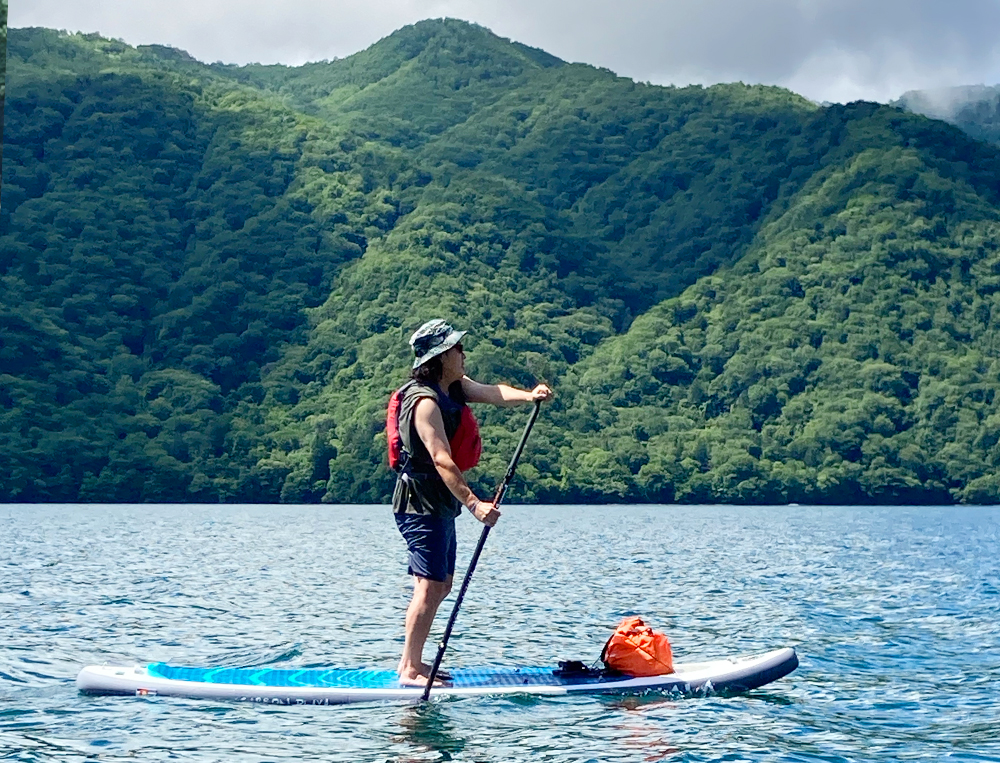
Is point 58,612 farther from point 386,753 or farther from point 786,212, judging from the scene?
point 786,212

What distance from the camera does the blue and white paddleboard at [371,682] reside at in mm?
11750

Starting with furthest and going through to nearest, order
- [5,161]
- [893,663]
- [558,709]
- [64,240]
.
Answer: [5,161]
[64,240]
[893,663]
[558,709]

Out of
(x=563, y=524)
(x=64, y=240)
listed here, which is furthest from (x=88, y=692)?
(x=64, y=240)

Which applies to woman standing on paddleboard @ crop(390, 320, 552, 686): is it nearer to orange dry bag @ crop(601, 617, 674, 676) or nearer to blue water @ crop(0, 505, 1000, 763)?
blue water @ crop(0, 505, 1000, 763)

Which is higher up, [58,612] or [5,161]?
[5,161]

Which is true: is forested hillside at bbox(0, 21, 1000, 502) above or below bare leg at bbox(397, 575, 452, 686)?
above

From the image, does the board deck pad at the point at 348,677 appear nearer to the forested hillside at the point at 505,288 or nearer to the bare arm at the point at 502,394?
the bare arm at the point at 502,394

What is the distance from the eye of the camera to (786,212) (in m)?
157

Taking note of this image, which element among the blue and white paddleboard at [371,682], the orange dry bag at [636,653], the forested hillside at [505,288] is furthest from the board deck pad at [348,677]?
the forested hillside at [505,288]

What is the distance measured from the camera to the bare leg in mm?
11281

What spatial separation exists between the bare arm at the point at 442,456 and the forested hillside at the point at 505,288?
97.0 meters

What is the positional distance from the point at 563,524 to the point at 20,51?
122 m

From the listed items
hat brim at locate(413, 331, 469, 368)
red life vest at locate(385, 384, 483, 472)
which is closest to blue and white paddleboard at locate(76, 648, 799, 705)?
red life vest at locate(385, 384, 483, 472)

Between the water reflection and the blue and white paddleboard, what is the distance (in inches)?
5.5
